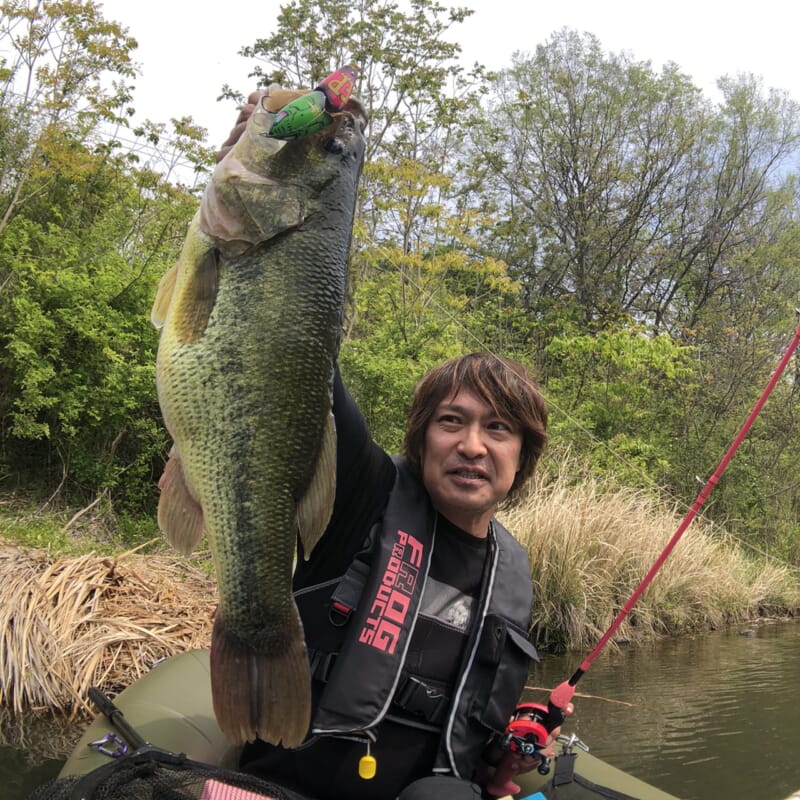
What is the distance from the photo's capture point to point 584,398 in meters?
16.4

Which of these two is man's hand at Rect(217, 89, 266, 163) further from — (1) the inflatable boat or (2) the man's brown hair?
(1) the inflatable boat

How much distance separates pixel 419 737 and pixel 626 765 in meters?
3.16

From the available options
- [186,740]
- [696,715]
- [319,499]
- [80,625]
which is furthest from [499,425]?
[696,715]

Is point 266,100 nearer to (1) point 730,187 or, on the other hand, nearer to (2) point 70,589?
(2) point 70,589

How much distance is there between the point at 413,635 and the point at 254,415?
101cm

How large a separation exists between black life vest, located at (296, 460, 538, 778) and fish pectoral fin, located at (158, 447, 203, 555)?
54cm

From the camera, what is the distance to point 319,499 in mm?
1806

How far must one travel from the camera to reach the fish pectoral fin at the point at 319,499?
1.80 meters

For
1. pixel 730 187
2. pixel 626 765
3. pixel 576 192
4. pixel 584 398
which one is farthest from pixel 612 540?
pixel 730 187

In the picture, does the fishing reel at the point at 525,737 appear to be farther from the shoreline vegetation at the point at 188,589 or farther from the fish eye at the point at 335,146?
the shoreline vegetation at the point at 188,589

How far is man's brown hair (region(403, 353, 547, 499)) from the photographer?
8.12ft

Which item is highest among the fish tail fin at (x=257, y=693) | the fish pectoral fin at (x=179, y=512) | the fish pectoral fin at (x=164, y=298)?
the fish pectoral fin at (x=164, y=298)

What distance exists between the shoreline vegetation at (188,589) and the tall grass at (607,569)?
0.05 feet

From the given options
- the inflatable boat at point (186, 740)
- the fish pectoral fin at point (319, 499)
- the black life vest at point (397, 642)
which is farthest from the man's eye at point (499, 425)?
the inflatable boat at point (186, 740)
